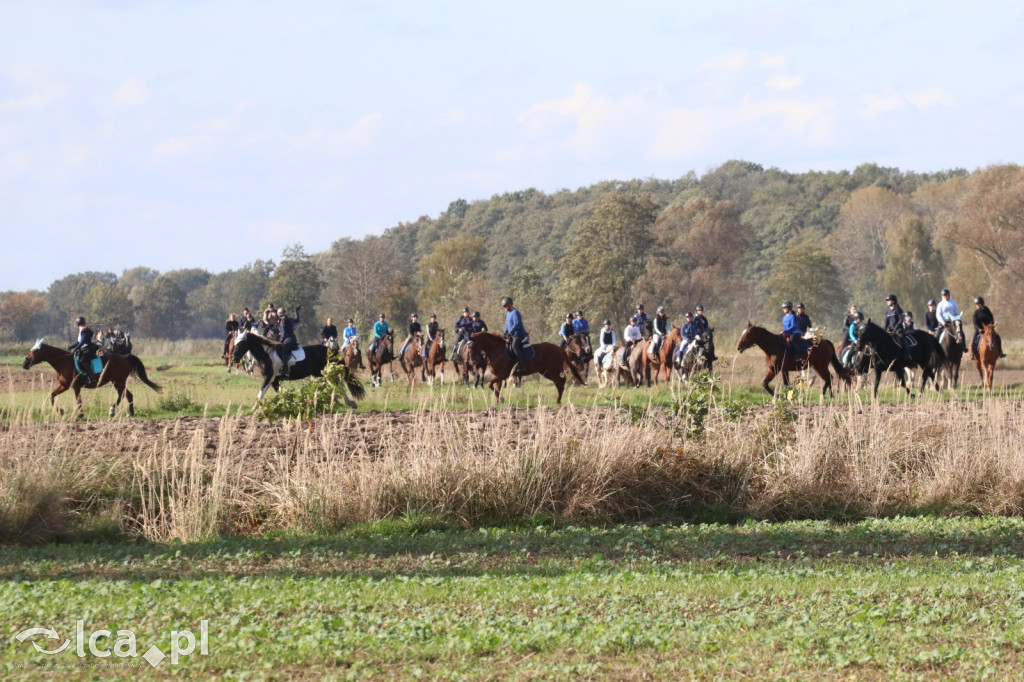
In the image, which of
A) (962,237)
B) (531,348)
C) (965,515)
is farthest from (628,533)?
(962,237)

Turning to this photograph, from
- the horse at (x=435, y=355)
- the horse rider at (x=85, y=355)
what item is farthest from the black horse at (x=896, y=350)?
the horse rider at (x=85, y=355)

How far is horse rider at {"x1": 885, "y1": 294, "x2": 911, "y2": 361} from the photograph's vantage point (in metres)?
23.2

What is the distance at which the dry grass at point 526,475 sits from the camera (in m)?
11.7

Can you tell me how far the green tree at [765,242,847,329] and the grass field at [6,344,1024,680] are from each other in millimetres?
53298

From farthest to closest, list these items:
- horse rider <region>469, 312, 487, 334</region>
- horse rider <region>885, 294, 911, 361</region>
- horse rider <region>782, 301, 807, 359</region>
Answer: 1. horse rider <region>469, 312, 487, 334</region>
2. horse rider <region>782, 301, 807, 359</region>
3. horse rider <region>885, 294, 911, 361</region>

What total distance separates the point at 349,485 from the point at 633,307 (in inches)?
2037

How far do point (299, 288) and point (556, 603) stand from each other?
64831 millimetres

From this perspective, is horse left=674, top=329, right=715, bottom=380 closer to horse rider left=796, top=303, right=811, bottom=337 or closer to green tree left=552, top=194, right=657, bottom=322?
horse rider left=796, top=303, right=811, bottom=337

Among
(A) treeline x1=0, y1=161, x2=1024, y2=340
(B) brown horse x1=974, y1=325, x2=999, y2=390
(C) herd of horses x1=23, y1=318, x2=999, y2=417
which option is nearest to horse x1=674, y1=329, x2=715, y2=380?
(C) herd of horses x1=23, y1=318, x2=999, y2=417

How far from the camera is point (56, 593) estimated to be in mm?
8094

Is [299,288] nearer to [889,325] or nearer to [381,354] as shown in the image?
[381,354]

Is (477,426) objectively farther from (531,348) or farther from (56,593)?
(531,348)

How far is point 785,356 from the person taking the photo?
23.4m

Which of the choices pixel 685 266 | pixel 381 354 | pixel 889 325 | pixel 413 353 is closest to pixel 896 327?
pixel 889 325
